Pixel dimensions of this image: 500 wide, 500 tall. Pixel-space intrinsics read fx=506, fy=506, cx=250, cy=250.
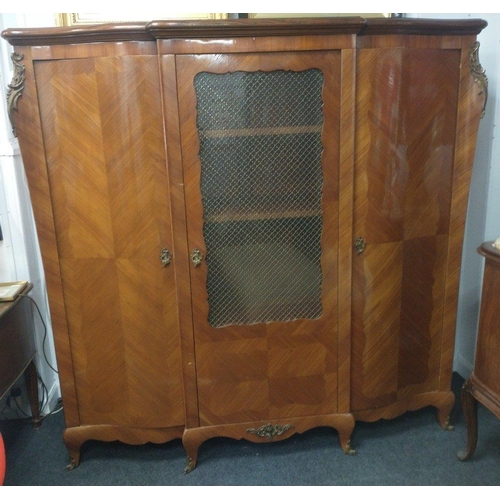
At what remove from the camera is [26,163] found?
160 cm

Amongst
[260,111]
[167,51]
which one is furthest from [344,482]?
[167,51]

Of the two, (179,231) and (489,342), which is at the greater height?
(179,231)

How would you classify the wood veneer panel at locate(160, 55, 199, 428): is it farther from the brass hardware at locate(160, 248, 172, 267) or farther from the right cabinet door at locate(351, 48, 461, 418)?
the right cabinet door at locate(351, 48, 461, 418)

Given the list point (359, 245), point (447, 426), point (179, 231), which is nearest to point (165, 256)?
point (179, 231)

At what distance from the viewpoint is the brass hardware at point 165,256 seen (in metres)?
1.67

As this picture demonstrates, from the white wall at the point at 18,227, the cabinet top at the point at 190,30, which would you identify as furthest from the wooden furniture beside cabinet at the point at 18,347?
the cabinet top at the point at 190,30

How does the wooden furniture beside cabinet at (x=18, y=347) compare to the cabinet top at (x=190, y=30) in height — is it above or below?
below

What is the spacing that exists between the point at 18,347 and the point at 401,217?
150 centimetres

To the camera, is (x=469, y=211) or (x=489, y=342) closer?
(x=489, y=342)

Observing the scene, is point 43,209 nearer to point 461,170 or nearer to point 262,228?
point 262,228

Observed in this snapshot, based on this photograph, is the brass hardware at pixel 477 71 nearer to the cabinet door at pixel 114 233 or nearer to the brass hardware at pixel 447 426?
the cabinet door at pixel 114 233

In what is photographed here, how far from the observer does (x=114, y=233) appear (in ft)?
5.46

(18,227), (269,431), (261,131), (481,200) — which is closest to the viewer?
(261,131)

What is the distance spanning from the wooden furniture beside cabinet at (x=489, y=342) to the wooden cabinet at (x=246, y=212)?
0.80 feet
